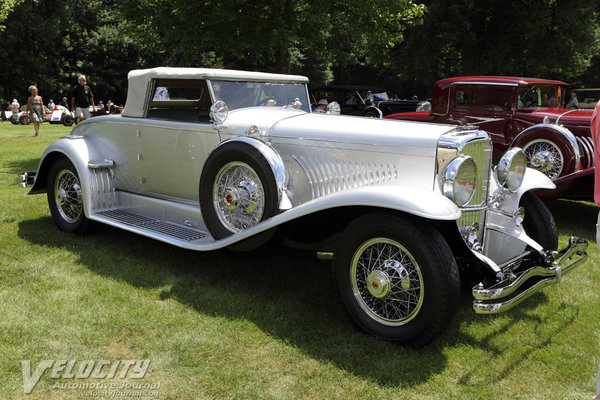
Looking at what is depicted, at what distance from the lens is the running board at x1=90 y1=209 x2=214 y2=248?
4289 millimetres

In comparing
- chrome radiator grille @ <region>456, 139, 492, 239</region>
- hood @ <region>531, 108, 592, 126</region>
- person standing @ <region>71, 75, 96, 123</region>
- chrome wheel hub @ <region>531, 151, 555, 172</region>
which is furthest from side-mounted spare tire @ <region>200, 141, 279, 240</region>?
person standing @ <region>71, 75, 96, 123</region>

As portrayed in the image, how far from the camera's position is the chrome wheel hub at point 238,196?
13.3 ft

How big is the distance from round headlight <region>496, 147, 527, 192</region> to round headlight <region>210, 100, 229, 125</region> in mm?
2354

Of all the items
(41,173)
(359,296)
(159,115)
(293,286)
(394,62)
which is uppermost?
(394,62)

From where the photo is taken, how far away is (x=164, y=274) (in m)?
4.48

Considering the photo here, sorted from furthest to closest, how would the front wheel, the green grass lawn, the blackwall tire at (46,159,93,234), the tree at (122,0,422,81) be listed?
the tree at (122,0,422,81)
the blackwall tire at (46,159,93,234)
the front wheel
the green grass lawn

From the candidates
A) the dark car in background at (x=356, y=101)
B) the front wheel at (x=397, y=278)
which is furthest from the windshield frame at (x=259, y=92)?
the dark car in background at (x=356, y=101)

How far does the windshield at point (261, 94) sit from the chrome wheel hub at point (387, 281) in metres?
2.20

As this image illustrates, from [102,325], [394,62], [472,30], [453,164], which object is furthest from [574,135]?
[394,62]

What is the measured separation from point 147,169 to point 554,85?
753 cm

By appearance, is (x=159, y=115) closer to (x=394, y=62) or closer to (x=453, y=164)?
(x=453, y=164)

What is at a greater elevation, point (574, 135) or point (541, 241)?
point (574, 135)

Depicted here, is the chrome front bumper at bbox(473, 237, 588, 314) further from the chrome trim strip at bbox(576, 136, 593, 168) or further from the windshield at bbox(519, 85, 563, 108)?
the windshield at bbox(519, 85, 563, 108)

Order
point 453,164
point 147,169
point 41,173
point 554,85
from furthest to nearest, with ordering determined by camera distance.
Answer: point 554,85 → point 41,173 → point 147,169 → point 453,164
